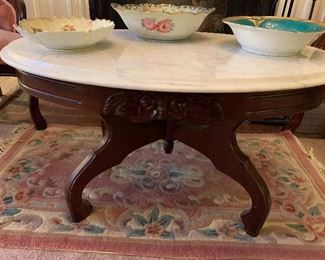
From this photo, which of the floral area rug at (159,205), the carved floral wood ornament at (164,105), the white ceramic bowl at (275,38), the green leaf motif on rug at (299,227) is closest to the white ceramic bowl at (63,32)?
the carved floral wood ornament at (164,105)

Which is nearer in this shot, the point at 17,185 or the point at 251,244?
the point at 251,244

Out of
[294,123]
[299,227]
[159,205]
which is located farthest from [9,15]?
[299,227]

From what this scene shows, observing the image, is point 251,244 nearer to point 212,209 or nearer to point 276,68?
point 212,209

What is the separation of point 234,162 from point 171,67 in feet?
1.11

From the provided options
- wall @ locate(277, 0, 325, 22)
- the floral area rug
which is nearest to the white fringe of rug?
the floral area rug

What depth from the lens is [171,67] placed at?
2.50 feet

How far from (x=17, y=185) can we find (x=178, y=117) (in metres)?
0.73

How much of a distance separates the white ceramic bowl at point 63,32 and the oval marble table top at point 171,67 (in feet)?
0.08

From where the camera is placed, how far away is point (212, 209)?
1.08 meters

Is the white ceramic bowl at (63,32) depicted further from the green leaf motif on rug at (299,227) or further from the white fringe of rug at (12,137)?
the green leaf motif on rug at (299,227)

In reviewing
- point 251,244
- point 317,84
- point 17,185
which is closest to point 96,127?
point 17,185

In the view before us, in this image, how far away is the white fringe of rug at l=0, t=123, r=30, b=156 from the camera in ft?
4.54

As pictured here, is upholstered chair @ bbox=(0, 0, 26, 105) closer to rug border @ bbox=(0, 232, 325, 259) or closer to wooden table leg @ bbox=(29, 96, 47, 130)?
wooden table leg @ bbox=(29, 96, 47, 130)

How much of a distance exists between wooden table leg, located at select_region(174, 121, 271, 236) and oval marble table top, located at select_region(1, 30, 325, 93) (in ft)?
0.60
